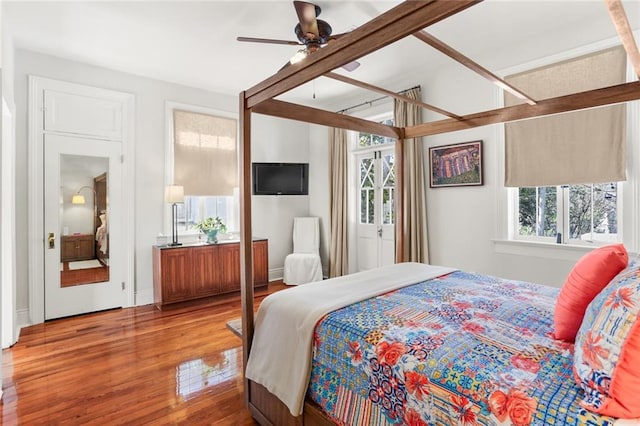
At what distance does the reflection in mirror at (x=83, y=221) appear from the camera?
12.5ft

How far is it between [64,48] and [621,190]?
18.3ft

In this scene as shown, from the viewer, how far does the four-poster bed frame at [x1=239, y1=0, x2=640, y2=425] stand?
1.11 metres

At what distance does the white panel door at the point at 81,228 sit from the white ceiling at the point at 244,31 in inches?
43.3

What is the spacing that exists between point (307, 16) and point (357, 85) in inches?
31.7

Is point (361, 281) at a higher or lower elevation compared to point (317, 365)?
higher

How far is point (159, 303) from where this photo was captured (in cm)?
409

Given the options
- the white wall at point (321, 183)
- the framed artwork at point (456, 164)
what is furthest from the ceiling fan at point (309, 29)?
the white wall at point (321, 183)

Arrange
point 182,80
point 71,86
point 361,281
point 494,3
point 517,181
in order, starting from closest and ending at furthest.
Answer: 1. point 361,281
2. point 494,3
3. point 517,181
4. point 71,86
5. point 182,80

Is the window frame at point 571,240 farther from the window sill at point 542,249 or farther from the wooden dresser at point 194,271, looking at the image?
the wooden dresser at point 194,271

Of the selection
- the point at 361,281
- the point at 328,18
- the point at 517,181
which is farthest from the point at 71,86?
the point at 517,181

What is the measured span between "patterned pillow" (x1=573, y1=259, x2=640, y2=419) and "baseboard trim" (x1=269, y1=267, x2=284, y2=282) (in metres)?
4.79

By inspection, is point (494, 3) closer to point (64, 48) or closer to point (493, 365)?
point (493, 365)

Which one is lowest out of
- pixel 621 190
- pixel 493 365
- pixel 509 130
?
pixel 493 365

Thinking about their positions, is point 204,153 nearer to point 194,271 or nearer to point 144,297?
point 194,271
